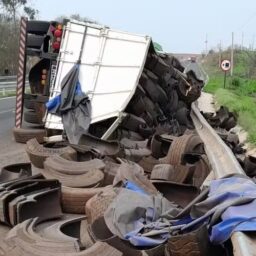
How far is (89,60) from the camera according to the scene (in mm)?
10945

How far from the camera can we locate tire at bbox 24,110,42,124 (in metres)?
12.1

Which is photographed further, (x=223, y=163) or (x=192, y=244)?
(x=223, y=163)

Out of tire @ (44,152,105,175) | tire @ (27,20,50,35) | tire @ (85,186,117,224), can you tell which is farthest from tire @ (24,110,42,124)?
Result: tire @ (85,186,117,224)

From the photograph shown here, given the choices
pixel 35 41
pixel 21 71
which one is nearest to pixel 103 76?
pixel 35 41

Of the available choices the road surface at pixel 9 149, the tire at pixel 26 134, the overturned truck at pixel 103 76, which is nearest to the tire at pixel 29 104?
the overturned truck at pixel 103 76

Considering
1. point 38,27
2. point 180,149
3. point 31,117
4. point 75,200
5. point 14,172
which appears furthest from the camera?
point 31,117

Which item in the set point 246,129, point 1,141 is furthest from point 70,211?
point 246,129

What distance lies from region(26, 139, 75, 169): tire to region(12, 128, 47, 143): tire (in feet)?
8.70

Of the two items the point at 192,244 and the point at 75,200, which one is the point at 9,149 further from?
the point at 192,244

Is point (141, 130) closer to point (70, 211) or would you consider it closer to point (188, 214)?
point (70, 211)

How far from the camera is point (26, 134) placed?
1150 centimetres

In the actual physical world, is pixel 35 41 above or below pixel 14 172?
above

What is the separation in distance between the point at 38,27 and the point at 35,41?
0.33 meters

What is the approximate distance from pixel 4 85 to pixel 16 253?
1313 inches
